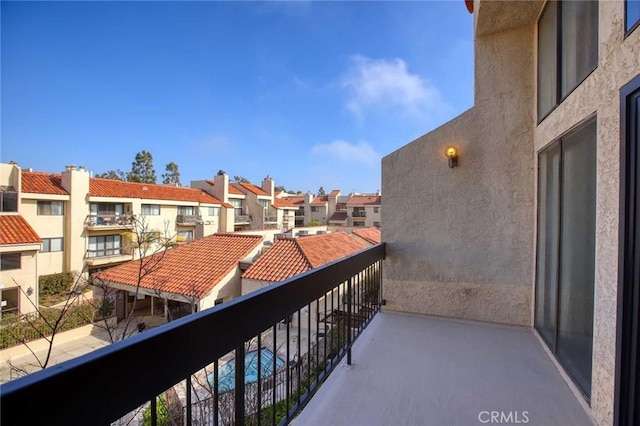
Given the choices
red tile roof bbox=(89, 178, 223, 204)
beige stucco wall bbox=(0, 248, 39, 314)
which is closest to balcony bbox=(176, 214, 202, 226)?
red tile roof bbox=(89, 178, 223, 204)

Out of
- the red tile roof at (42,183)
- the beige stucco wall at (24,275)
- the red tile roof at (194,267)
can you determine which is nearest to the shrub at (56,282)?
the beige stucco wall at (24,275)

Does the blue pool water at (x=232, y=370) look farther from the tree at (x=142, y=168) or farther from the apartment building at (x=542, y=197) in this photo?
the tree at (x=142, y=168)

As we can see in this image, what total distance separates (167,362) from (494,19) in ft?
13.8

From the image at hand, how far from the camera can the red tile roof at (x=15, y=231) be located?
37.1 feet

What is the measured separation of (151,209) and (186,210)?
2.40 metres

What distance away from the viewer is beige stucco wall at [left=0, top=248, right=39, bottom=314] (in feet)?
36.4

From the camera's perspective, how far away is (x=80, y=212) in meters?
15.3

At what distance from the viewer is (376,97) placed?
9789 millimetres

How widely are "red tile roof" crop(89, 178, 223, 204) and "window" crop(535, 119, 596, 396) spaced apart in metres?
19.2

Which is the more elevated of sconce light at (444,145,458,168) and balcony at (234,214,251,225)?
sconce light at (444,145,458,168)

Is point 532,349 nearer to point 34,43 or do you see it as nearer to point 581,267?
point 581,267

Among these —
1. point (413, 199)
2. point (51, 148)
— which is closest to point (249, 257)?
point (51, 148)

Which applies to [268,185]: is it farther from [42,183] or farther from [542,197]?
[542,197]

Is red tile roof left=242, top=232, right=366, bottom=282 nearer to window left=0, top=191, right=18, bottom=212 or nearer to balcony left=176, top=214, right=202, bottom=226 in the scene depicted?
window left=0, top=191, right=18, bottom=212
